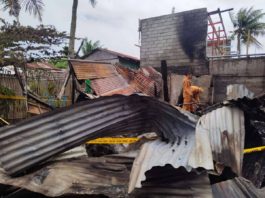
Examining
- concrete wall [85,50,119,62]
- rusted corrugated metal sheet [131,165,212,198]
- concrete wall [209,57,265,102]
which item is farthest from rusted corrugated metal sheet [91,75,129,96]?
concrete wall [85,50,119,62]

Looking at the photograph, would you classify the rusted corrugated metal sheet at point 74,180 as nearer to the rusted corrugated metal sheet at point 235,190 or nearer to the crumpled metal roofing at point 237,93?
the rusted corrugated metal sheet at point 235,190

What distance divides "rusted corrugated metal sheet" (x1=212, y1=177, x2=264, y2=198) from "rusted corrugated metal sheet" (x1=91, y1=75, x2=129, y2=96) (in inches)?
244

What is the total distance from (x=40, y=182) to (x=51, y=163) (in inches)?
8.5

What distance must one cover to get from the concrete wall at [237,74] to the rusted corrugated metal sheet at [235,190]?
27.6 feet

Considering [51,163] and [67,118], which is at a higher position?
[67,118]

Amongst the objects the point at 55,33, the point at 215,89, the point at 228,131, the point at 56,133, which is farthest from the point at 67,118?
the point at 215,89

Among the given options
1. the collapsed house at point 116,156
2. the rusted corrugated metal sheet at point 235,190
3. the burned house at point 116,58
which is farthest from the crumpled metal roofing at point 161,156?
the burned house at point 116,58

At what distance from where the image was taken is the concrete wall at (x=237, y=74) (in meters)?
10.5

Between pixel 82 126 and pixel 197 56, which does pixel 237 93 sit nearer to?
pixel 82 126

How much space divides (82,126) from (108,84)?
6.76m

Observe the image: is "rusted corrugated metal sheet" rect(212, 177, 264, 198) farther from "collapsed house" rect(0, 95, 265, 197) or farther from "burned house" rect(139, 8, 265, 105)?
"burned house" rect(139, 8, 265, 105)

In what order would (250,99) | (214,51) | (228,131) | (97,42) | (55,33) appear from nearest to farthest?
(228,131) → (250,99) → (55,33) → (214,51) → (97,42)

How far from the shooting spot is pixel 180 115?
238 cm

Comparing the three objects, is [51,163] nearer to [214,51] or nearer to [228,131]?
[228,131]
